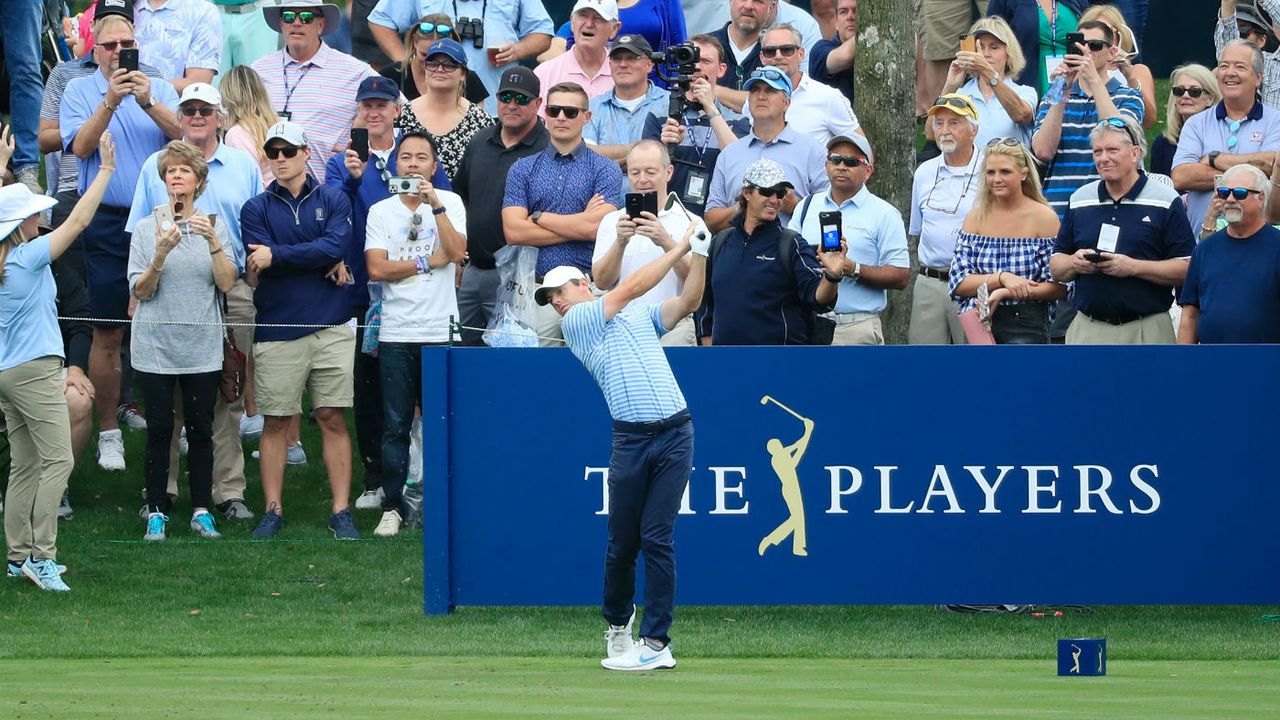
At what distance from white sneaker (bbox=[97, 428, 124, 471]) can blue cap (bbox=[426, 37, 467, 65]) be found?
3.72m

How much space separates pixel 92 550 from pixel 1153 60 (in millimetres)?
12589

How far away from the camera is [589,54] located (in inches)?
547

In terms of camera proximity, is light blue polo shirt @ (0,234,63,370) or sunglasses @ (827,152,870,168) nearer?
light blue polo shirt @ (0,234,63,370)

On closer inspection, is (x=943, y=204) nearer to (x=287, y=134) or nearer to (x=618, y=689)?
(x=287, y=134)

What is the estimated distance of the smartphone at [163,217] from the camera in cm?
1191

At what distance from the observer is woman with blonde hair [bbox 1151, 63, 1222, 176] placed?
1323 centimetres

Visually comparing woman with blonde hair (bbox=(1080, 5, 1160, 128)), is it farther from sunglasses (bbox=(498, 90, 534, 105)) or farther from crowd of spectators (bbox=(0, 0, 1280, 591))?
sunglasses (bbox=(498, 90, 534, 105))

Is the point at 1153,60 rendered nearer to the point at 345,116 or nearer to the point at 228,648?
the point at 345,116

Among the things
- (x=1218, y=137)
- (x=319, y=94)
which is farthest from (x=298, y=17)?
(x=1218, y=137)

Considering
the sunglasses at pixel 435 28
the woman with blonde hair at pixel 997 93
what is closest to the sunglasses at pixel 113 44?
the sunglasses at pixel 435 28

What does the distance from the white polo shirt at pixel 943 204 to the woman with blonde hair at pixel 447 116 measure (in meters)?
3.21

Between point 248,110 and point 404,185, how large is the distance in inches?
81.3

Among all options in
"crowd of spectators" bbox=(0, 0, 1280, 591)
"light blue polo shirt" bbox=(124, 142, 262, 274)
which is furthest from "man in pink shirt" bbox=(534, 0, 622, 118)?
"light blue polo shirt" bbox=(124, 142, 262, 274)

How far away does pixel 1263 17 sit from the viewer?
1352cm
